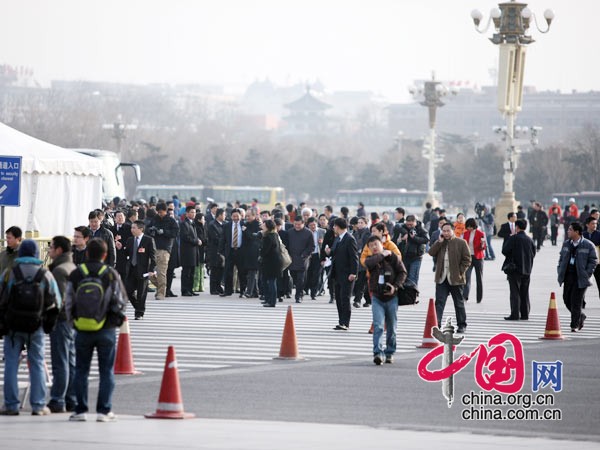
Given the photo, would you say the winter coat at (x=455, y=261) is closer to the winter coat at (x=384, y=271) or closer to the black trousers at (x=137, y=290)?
the winter coat at (x=384, y=271)

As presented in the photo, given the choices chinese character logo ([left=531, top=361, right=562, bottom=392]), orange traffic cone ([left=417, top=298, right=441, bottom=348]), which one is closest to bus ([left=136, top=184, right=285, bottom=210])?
orange traffic cone ([left=417, top=298, right=441, bottom=348])

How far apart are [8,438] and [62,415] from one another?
1.49 meters

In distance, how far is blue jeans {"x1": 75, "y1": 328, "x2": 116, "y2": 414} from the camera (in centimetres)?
1228

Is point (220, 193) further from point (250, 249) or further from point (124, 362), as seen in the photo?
point (124, 362)

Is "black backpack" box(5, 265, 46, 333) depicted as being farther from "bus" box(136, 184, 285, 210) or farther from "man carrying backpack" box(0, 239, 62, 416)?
"bus" box(136, 184, 285, 210)

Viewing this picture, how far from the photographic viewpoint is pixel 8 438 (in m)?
11.2

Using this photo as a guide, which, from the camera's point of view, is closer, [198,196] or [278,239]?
[278,239]

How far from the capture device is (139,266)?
878 inches

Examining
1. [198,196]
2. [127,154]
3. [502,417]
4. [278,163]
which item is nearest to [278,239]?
[502,417]

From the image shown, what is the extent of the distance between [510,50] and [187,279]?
95.7ft

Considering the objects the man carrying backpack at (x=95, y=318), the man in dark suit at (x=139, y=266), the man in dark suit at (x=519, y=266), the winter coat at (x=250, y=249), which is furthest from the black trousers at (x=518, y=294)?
the man carrying backpack at (x=95, y=318)

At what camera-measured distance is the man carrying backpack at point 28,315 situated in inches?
498

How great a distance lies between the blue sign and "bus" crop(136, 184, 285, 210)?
76413 millimetres

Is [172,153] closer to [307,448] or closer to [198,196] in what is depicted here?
[198,196]
